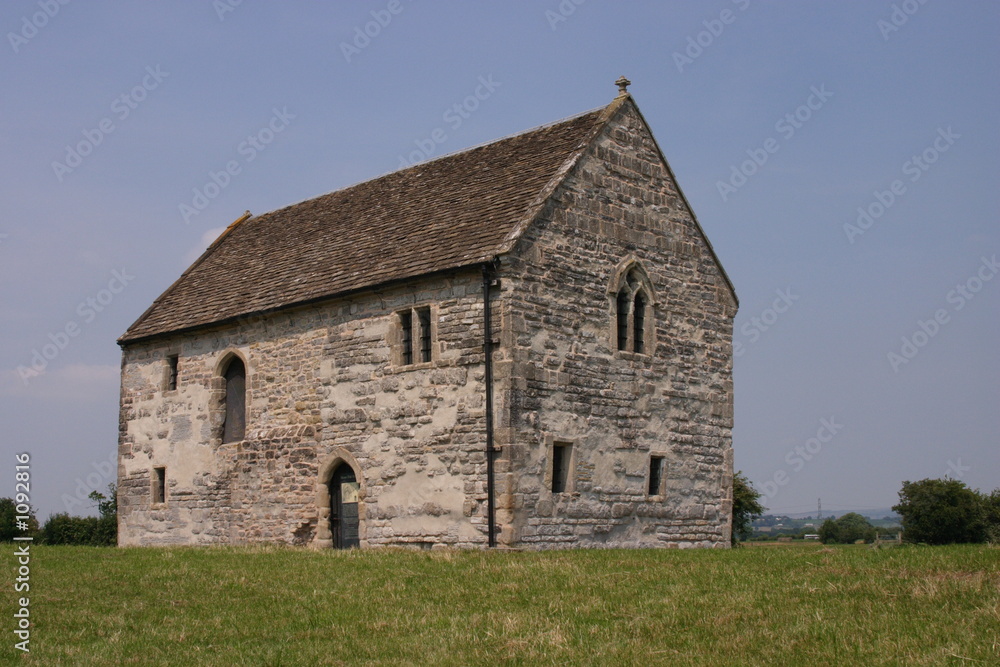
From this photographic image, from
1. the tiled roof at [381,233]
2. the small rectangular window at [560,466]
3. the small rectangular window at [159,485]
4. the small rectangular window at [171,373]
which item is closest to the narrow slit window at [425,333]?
the tiled roof at [381,233]

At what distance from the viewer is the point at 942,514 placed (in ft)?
85.7

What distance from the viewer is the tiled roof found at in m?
22.1

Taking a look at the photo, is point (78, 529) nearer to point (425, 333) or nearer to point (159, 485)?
point (159, 485)

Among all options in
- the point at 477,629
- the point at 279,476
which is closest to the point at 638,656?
the point at 477,629

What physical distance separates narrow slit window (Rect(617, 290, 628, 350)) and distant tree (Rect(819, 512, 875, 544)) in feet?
49.4

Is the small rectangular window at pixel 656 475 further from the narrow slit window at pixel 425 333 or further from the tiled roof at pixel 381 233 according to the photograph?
the tiled roof at pixel 381 233

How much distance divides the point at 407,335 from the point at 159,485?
31.2 ft

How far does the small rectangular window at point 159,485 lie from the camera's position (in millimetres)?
27922

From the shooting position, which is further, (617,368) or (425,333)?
(617,368)

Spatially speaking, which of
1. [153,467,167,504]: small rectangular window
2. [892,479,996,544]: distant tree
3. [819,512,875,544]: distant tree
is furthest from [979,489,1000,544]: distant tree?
[153,467,167,504]: small rectangular window

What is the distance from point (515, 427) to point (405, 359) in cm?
324

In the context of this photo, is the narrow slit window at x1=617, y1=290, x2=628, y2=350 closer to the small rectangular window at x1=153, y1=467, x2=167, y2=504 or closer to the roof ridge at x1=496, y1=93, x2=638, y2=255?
the roof ridge at x1=496, y1=93, x2=638, y2=255

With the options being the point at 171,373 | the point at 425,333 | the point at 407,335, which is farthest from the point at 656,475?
the point at 171,373

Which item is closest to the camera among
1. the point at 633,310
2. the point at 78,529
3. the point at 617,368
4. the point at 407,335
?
the point at 617,368
